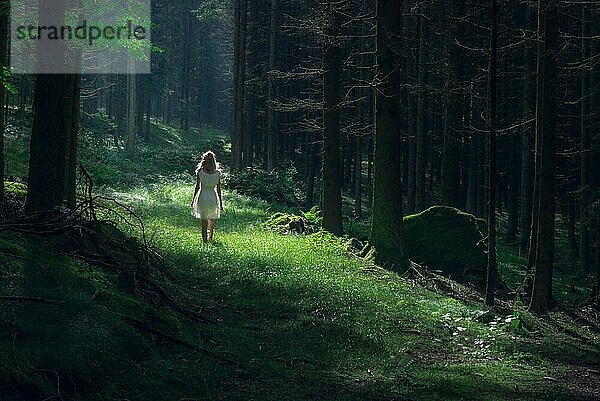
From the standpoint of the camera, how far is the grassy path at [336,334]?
7.07 metres

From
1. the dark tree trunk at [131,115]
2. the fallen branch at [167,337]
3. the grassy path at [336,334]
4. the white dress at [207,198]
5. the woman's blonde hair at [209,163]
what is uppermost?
the dark tree trunk at [131,115]

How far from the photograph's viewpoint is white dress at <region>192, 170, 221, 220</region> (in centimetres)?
1631

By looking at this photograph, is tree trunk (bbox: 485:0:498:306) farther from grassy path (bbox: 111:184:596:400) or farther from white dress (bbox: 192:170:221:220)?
white dress (bbox: 192:170:221:220)

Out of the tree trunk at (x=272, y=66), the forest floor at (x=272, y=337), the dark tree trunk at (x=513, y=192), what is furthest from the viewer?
the tree trunk at (x=272, y=66)

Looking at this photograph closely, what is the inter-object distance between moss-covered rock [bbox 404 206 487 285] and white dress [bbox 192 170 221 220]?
5.00 metres

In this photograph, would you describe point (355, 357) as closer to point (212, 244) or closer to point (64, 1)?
point (64, 1)

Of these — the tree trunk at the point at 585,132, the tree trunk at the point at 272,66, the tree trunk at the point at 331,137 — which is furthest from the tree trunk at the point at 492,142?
the tree trunk at the point at 272,66

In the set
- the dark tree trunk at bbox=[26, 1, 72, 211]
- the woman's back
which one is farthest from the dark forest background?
the woman's back

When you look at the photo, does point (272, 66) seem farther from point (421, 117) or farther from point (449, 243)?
point (449, 243)

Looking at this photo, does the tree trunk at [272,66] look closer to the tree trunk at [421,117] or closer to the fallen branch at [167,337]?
the tree trunk at [421,117]

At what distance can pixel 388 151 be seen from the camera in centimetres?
1599

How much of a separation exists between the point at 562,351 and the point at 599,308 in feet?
22.4

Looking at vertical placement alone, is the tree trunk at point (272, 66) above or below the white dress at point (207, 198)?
above

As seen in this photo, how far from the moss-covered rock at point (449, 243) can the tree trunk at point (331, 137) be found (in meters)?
2.37
